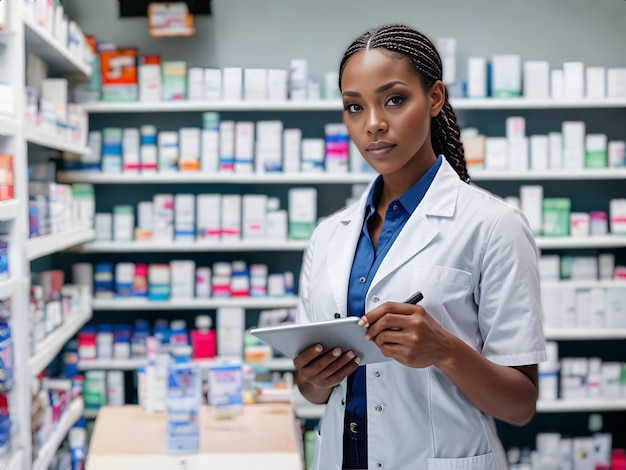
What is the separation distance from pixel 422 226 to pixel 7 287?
1.39 meters

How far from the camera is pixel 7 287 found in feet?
6.99

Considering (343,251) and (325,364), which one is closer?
(325,364)

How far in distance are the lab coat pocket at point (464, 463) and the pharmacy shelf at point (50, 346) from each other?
5.25 feet

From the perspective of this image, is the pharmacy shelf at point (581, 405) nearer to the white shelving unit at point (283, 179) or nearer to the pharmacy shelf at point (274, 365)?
the white shelving unit at point (283, 179)

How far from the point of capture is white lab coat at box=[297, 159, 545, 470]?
50.1 inches

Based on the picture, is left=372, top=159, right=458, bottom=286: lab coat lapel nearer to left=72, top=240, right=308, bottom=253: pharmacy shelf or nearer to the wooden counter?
the wooden counter

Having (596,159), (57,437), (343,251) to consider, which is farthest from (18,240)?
(596,159)

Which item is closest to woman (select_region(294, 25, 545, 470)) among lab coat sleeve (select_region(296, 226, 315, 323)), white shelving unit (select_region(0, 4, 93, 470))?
lab coat sleeve (select_region(296, 226, 315, 323))

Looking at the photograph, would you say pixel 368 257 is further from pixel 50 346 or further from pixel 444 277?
pixel 50 346

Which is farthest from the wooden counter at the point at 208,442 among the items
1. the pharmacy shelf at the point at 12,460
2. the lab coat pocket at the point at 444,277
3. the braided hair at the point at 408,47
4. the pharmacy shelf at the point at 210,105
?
the pharmacy shelf at the point at 210,105

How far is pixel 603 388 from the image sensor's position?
3.94 meters

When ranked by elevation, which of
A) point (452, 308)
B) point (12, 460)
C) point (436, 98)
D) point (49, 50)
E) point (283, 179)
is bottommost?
point (12, 460)

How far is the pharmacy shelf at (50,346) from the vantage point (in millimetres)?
2465

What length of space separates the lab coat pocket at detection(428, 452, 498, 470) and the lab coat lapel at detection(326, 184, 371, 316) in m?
0.34
